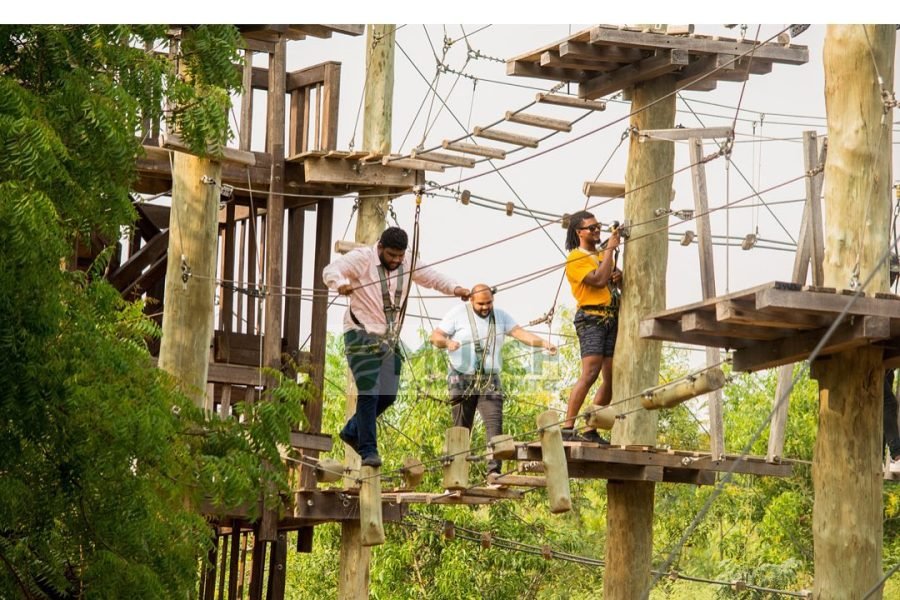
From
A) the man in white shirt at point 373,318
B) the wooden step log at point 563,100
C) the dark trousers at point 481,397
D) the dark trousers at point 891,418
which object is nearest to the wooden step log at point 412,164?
the wooden step log at point 563,100

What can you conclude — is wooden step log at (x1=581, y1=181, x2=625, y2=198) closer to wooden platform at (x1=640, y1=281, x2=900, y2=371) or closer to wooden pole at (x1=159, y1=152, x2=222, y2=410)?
wooden pole at (x1=159, y1=152, x2=222, y2=410)

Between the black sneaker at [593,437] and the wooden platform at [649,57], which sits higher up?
the wooden platform at [649,57]

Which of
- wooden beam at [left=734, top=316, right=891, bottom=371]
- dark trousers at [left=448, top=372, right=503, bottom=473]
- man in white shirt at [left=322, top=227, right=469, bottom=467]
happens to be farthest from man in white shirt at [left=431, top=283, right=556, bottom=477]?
wooden beam at [left=734, top=316, right=891, bottom=371]

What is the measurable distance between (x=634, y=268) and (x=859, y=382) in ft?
8.86

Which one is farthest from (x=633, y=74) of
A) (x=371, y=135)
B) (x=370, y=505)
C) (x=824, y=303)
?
(x=371, y=135)

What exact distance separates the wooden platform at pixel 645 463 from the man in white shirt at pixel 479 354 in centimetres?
52

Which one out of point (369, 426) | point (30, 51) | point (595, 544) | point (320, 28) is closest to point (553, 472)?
point (369, 426)

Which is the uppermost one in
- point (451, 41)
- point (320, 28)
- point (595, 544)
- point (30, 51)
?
point (451, 41)

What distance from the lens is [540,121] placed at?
44.6ft

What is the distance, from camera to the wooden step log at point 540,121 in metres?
13.3

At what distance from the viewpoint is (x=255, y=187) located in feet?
49.9

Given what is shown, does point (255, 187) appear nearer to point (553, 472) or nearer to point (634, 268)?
point (634, 268)

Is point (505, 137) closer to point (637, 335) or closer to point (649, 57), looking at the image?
point (649, 57)

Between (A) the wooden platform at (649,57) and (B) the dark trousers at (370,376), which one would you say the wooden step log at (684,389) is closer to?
(B) the dark trousers at (370,376)
